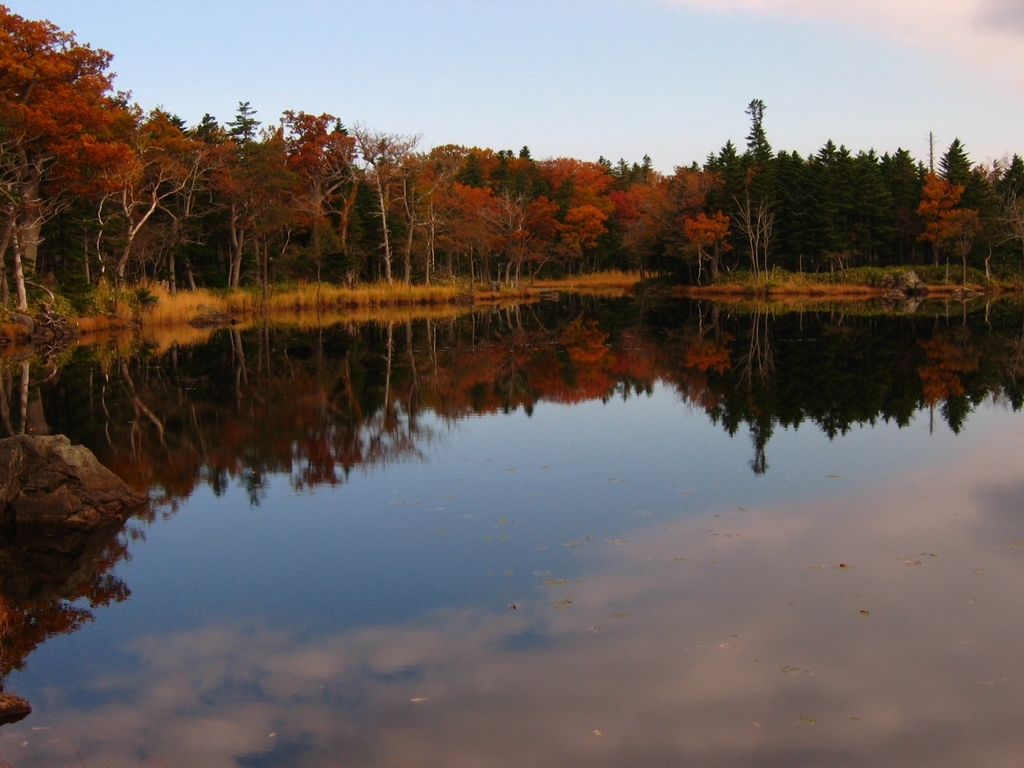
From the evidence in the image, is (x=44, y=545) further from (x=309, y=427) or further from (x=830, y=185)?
(x=830, y=185)

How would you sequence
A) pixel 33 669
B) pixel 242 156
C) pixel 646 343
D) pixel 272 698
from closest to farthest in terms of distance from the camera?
1. pixel 272 698
2. pixel 33 669
3. pixel 646 343
4. pixel 242 156

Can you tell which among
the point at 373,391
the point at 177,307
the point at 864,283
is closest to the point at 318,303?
the point at 177,307

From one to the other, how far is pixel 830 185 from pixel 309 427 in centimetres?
5649

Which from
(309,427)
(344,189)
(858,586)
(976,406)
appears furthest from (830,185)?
(858,586)

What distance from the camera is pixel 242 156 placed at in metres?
47.5

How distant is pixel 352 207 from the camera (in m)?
57.1

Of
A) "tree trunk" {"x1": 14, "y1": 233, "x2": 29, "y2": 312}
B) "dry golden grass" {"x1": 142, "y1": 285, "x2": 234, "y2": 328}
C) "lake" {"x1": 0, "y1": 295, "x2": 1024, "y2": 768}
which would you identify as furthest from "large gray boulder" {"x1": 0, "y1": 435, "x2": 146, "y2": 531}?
"dry golden grass" {"x1": 142, "y1": 285, "x2": 234, "y2": 328}

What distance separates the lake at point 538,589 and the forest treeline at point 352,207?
18.0 m

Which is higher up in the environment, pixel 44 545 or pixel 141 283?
pixel 141 283

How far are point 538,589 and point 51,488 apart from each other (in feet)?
19.8

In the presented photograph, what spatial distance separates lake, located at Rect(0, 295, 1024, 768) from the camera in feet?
18.9

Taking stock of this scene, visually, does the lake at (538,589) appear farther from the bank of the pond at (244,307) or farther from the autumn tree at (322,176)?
the autumn tree at (322,176)

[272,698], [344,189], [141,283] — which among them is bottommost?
[272,698]

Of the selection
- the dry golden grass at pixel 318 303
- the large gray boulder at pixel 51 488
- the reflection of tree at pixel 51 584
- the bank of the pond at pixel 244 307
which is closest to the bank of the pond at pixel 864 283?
the bank of the pond at pixel 244 307
